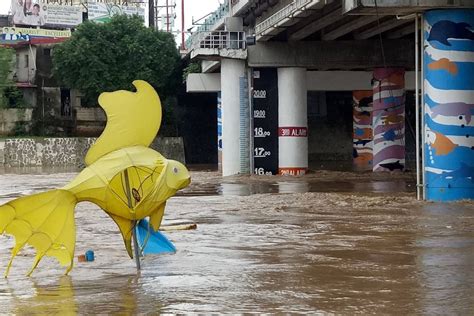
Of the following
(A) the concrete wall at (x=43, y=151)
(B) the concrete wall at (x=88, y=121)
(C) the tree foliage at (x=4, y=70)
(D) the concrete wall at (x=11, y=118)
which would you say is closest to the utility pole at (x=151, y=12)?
(B) the concrete wall at (x=88, y=121)

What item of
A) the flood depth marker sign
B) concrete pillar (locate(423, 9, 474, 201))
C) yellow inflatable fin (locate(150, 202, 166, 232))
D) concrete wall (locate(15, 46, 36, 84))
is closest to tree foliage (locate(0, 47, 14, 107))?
concrete wall (locate(15, 46, 36, 84))

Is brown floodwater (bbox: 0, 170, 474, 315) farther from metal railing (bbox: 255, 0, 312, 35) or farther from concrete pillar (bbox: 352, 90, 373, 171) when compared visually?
concrete pillar (bbox: 352, 90, 373, 171)

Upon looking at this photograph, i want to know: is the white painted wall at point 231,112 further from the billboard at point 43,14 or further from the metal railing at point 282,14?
the billboard at point 43,14

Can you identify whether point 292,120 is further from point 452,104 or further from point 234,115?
point 452,104

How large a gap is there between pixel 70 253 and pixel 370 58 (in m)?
30.2

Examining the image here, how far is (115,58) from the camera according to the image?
63562 millimetres

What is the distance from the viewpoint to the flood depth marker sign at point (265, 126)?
4172cm

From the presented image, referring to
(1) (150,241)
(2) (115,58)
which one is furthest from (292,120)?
(1) (150,241)

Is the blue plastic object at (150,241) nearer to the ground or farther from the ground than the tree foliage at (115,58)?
nearer to the ground

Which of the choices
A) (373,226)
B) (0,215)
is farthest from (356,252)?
(0,215)

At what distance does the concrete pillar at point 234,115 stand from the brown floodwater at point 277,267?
1935 centimetres

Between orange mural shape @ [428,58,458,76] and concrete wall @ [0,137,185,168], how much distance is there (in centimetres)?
4133

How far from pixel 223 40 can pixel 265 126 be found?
4192mm

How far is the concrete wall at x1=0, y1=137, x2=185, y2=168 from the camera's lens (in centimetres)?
6341
